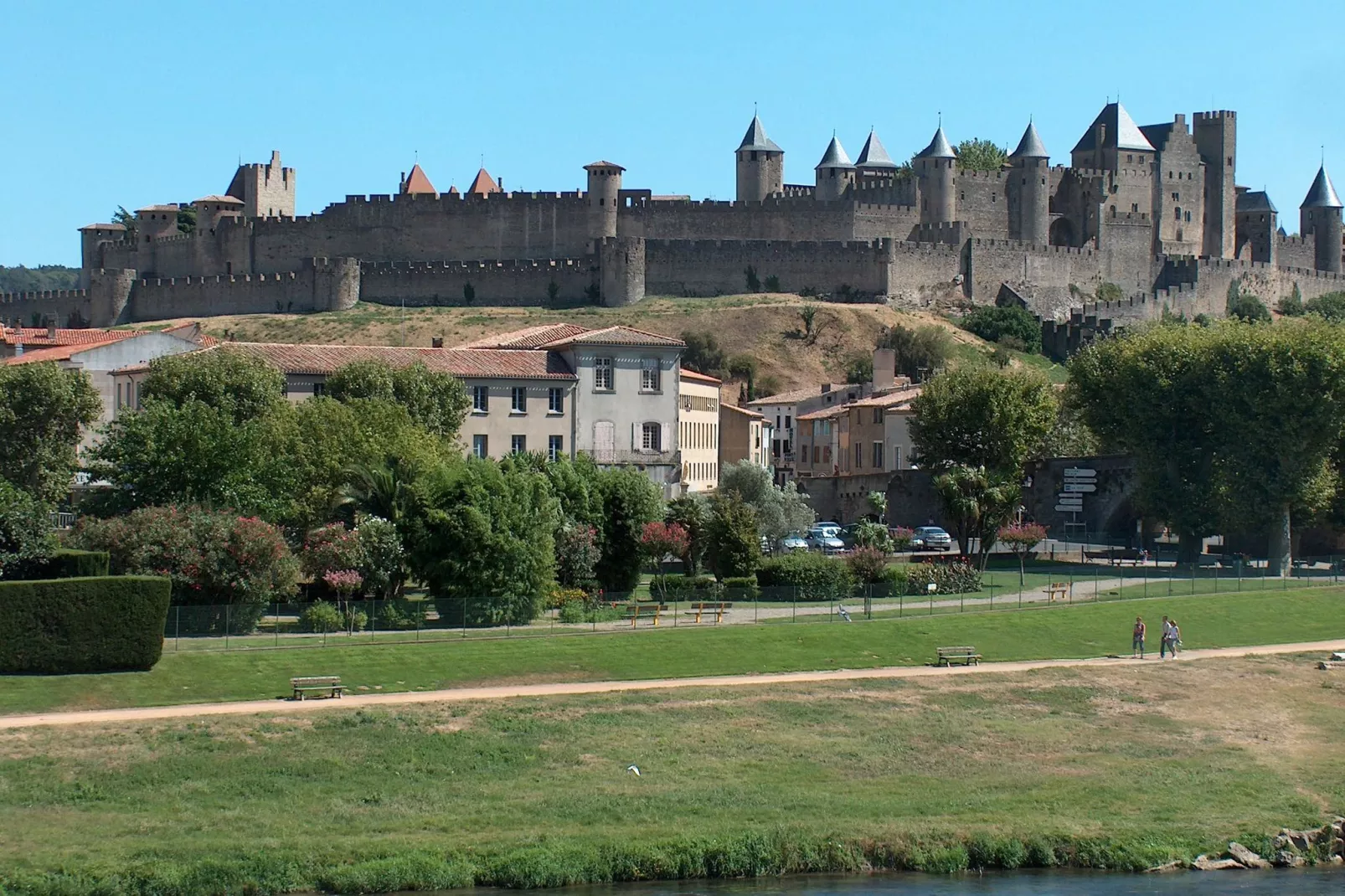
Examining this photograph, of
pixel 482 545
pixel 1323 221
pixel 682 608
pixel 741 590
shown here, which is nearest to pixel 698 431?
pixel 741 590

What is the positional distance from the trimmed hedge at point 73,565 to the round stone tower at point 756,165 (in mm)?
74958

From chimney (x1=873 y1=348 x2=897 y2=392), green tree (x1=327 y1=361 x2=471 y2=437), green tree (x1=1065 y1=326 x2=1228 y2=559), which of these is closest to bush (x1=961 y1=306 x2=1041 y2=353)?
chimney (x1=873 y1=348 x2=897 y2=392)

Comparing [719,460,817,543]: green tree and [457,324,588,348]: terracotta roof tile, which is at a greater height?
[457,324,588,348]: terracotta roof tile

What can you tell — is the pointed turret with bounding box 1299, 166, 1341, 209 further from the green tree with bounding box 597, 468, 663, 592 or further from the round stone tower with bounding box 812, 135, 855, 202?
the green tree with bounding box 597, 468, 663, 592

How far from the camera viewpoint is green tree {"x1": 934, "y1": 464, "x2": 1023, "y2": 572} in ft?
177

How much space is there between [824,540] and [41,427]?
897 inches

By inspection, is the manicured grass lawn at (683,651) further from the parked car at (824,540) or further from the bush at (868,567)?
the parked car at (824,540)

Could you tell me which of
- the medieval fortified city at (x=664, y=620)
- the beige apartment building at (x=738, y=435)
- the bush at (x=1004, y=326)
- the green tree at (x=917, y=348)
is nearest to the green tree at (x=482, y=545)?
the medieval fortified city at (x=664, y=620)

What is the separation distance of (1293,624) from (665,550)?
1436 cm

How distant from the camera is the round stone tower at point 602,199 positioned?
107125 millimetres

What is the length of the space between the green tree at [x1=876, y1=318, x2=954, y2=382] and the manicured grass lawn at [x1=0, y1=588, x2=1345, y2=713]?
42.8 m

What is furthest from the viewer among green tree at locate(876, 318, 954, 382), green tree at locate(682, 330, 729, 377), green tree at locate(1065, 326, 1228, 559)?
green tree at locate(682, 330, 729, 377)

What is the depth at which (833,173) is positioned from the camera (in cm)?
11381

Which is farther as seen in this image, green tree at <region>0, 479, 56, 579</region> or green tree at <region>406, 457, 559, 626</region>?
green tree at <region>406, 457, 559, 626</region>
